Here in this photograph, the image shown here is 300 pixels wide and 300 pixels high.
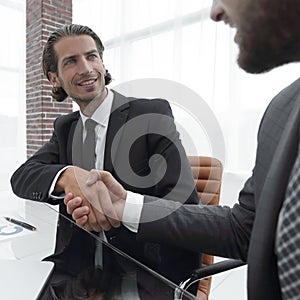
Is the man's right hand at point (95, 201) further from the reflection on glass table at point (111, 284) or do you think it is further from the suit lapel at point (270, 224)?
the suit lapel at point (270, 224)

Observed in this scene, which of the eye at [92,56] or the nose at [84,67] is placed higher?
the eye at [92,56]

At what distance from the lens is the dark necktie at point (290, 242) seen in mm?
504

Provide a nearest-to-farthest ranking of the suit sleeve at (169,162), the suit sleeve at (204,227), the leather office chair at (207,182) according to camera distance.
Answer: the suit sleeve at (204,227)
the suit sleeve at (169,162)
the leather office chair at (207,182)

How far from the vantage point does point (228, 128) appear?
2553 mm

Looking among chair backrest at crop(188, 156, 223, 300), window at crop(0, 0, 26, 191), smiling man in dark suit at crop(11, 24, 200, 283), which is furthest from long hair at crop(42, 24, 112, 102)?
window at crop(0, 0, 26, 191)

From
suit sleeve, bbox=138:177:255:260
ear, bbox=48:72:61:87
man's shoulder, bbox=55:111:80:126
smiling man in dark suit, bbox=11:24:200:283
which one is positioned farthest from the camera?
ear, bbox=48:72:61:87

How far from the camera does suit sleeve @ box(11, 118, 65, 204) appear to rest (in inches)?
48.3

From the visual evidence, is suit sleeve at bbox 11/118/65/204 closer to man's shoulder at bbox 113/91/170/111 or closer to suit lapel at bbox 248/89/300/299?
man's shoulder at bbox 113/91/170/111

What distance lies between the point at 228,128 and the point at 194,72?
22.8 inches

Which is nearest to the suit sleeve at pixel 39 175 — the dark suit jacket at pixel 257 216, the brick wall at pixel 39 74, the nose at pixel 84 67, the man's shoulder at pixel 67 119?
the man's shoulder at pixel 67 119

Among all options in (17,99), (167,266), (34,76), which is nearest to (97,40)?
(167,266)

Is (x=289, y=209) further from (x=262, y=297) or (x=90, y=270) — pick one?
(x=90, y=270)

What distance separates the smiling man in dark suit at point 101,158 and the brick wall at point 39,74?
2.41m

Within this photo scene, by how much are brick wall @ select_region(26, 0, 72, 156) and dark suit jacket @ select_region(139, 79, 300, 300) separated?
11.2 ft
